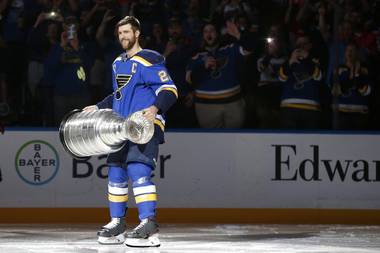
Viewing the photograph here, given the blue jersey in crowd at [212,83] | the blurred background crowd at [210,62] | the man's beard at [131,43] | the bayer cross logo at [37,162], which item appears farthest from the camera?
the blue jersey in crowd at [212,83]

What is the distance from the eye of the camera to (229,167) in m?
10.1

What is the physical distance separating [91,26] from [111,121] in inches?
141

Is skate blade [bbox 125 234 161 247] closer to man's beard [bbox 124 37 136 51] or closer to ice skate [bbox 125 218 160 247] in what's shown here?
ice skate [bbox 125 218 160 247]

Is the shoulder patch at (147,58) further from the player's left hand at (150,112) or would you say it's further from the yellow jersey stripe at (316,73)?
the yellow jersey stripe at (316,73)

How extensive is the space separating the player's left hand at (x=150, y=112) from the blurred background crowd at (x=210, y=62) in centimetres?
307

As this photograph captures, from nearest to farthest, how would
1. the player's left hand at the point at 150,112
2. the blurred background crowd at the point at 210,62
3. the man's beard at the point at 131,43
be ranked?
1. the player's left hand at the point at 150,112
2. the man's beard at the point at 131,43
3. the blurred background crowd at the point at 210,62

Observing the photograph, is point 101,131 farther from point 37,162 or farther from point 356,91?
point 356,91

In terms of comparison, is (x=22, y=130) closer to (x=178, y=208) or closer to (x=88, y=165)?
(x=88, y=165)

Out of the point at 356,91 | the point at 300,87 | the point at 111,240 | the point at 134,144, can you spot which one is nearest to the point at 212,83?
the point at 300,87

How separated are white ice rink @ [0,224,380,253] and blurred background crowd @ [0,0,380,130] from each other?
1.39 metres

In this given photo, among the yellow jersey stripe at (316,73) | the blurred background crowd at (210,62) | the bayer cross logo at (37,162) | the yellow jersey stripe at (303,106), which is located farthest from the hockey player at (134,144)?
the yellow jersey stripe at (316,73)

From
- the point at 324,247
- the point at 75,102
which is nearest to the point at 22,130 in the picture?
the point at 75,102

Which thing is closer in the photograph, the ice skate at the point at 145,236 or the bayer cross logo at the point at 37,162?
the ice skate at the point at 145,236

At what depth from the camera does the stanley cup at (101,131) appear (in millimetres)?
6949
